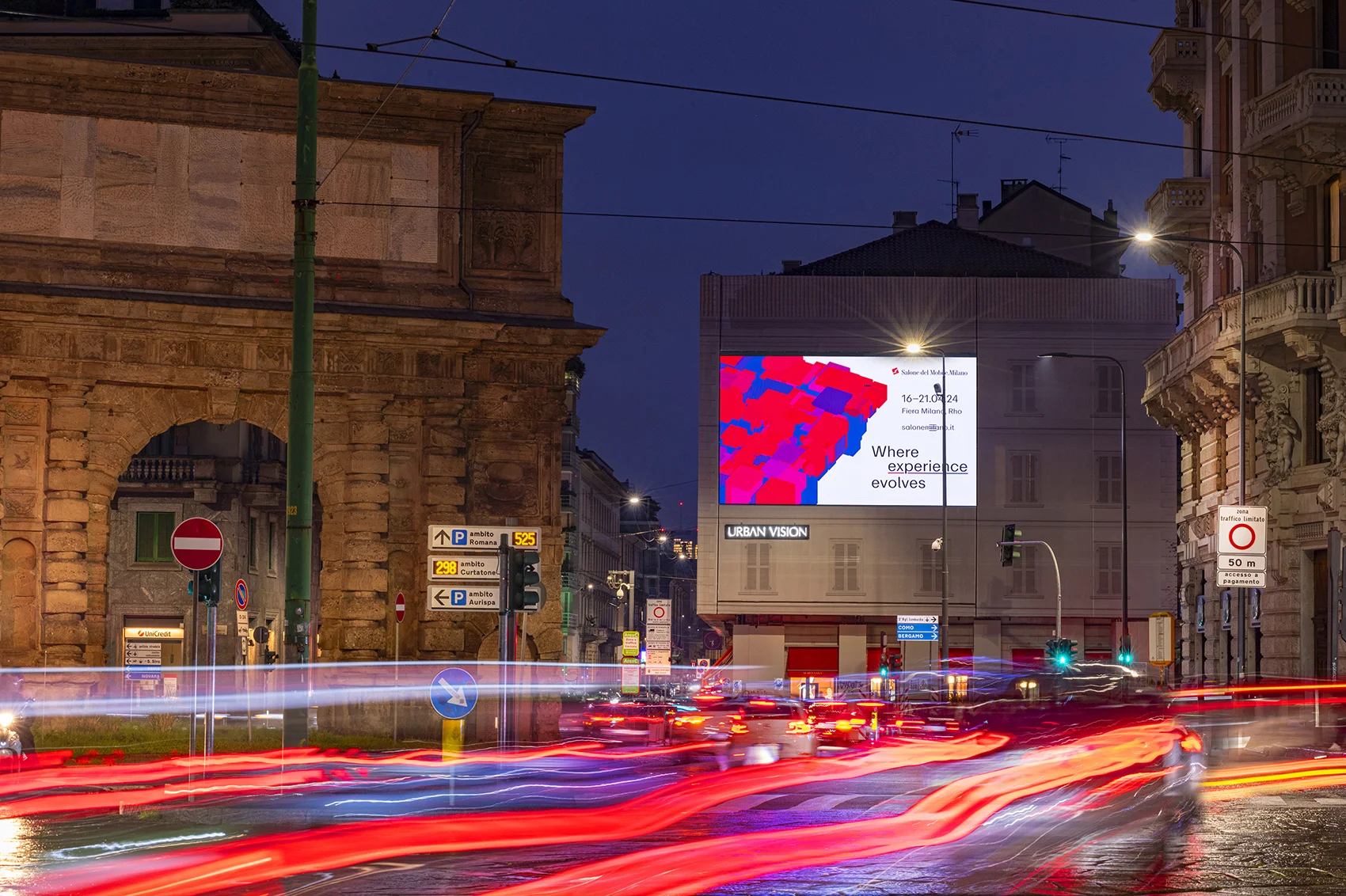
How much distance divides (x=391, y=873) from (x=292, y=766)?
5896mm

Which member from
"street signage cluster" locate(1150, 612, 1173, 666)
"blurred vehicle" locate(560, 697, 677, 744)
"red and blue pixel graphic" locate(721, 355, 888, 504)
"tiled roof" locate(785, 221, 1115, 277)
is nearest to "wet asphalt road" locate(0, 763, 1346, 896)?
"blurred vehicle" locate(560, 697, 677, 744)

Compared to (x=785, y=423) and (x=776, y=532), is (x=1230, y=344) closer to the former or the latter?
(x=785, y=423)

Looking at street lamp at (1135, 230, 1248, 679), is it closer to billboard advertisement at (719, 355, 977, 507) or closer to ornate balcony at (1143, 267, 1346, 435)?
ornate balcony at (1143, 267, 1346, 435)

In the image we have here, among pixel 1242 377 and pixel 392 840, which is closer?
pixel 392 840

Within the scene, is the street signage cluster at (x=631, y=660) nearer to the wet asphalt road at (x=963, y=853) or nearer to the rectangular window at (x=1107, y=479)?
the rectangular window at (x=1107, y=479)

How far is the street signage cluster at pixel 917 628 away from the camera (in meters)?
56.9

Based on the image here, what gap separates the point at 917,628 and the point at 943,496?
17.5ft

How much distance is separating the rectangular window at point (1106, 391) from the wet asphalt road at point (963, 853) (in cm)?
4489

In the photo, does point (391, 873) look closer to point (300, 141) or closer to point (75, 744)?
point (300, 141)

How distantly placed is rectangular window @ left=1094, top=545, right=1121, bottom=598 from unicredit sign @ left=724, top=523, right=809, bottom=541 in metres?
10.4

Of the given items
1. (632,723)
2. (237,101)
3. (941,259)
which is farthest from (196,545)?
(941,259)

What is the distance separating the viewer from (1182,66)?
41.1 m

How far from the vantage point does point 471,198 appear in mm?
32281

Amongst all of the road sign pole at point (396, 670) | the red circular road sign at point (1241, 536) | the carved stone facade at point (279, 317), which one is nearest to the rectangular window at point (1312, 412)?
the red circular road sign at point (1241, 536)
